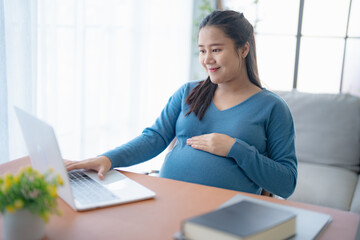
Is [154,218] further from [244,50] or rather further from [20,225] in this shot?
[244,50]

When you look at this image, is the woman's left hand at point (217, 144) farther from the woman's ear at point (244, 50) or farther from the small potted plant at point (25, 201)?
the small potted plant at point (25, 201)

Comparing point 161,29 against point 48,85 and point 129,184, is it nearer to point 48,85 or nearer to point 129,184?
point 48,85

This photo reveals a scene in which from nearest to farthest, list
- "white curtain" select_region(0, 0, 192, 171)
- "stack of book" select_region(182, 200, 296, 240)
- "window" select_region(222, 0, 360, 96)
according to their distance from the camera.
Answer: "stack of book" select_region(182, 200, 296, 240) < "white curtain" select_region(0, 0, 192, 171) < "window" select_region(222, 0, 360, 96)

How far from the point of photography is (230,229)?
0.80 metres

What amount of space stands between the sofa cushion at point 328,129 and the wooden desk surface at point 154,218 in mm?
1423

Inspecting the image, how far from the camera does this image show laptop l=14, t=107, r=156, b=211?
3.20ft

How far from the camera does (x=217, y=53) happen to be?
1506 millimetres

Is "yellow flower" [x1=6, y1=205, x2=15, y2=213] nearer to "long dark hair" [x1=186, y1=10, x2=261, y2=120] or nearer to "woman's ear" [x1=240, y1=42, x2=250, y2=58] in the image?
"long dark hair" [x1=186, y1=10, x2=261, y2=120]

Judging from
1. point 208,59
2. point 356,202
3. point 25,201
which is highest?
point 208,59


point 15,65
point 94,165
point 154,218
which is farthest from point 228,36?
point 15,65

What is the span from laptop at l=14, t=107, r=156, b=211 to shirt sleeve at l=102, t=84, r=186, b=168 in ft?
0.44

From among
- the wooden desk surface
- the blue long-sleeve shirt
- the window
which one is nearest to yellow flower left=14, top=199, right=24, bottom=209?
the wooden desk surface

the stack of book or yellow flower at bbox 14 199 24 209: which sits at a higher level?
yellow flower at bbox 14 199 24 209

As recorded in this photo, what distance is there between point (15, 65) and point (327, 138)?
1.78m
